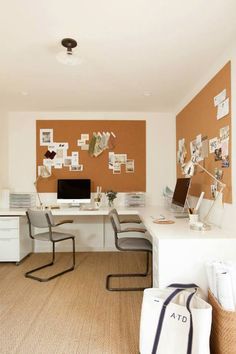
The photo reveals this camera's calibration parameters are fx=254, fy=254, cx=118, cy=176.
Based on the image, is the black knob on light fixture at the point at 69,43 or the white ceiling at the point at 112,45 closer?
the white ceiling at the point at 112,45

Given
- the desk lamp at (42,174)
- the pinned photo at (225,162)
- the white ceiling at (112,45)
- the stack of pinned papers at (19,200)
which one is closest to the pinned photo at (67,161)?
the desk lamp at (42,174)

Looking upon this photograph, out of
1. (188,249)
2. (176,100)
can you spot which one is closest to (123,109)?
(176,100)

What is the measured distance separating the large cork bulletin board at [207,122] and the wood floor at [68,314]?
4.34 feet

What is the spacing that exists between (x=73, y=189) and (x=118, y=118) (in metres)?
1.36

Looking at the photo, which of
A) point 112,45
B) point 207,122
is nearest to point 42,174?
point 112,45

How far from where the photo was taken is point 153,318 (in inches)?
60.2

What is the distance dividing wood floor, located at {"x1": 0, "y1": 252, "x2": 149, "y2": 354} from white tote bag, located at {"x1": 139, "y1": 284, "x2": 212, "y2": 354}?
318 millimetres

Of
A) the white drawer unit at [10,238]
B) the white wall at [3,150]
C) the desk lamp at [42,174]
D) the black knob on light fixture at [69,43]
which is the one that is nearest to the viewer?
the black knob on light fixture at [69,43]

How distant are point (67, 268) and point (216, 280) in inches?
89.3

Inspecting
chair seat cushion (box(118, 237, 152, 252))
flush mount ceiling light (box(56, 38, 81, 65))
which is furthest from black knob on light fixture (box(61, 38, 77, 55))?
chair seat cushion (box(118, 237, 152, 252))

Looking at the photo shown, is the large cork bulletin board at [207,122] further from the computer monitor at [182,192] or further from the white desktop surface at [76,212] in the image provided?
the white desktop surface at [76,212]

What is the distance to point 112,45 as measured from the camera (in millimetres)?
2098

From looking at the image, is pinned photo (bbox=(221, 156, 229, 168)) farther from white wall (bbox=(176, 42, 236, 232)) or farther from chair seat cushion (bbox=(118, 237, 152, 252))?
chair seat cushion (bbox=(118, 237, 152, 252))

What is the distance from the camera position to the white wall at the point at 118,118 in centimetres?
407
